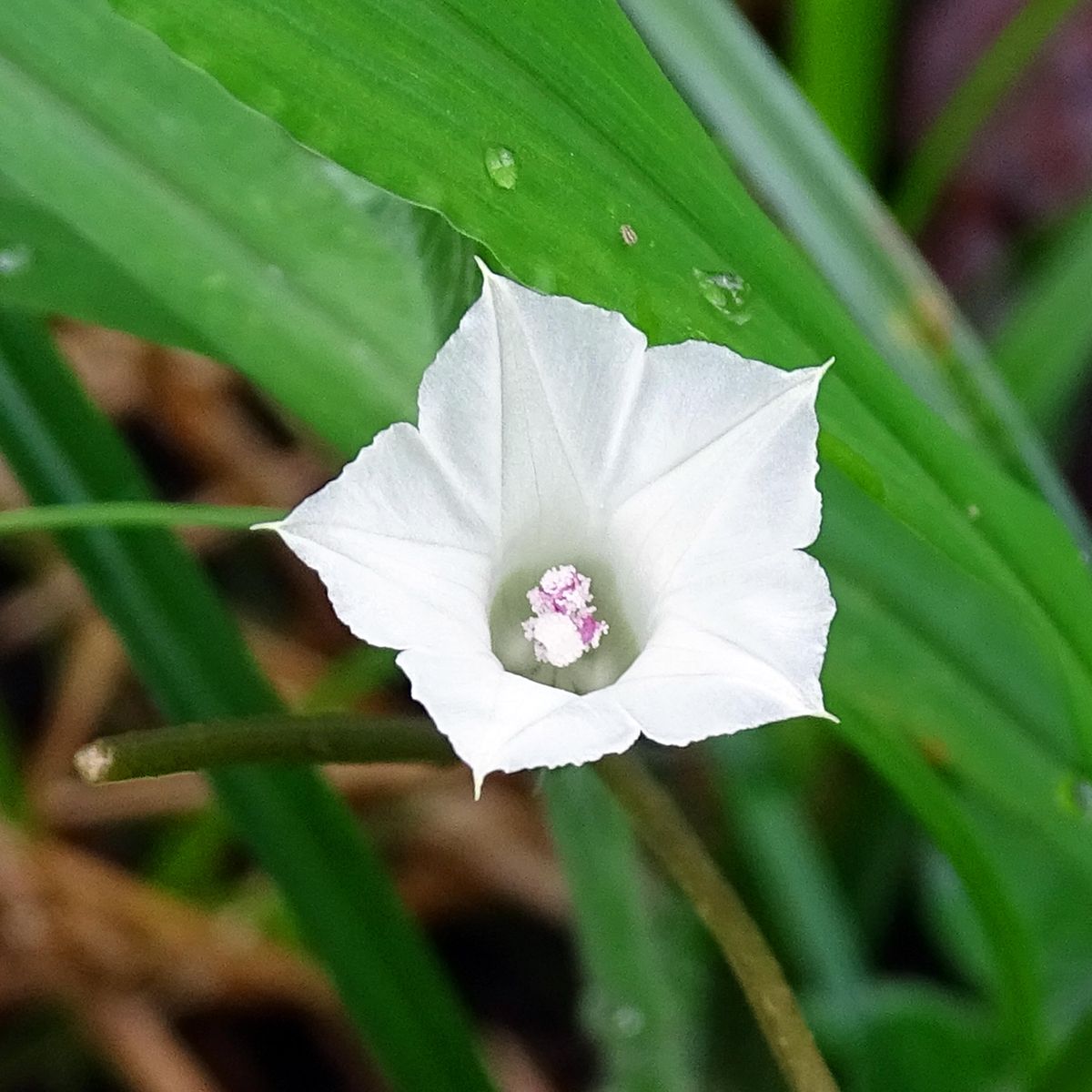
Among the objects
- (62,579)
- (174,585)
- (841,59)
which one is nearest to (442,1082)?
(174,585)

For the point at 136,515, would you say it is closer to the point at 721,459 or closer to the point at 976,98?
the point at 721,459

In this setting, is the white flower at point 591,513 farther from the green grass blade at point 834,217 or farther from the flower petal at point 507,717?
the green grass blade at point 834,217

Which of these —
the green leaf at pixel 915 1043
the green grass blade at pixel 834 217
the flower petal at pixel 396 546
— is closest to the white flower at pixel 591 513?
the flower petal at pixel 396 546

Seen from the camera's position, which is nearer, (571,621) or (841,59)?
(571,621)

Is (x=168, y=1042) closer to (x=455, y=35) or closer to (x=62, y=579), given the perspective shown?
(x=62, y=579)

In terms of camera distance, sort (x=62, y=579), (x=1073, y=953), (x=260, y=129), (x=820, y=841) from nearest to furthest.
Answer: (x=260, y=129)
(x=1073, y=953)
(x=820, y=841)
(x=62, y=579)

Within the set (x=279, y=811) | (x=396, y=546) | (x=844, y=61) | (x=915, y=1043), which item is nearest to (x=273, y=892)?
(x=279, y=811)

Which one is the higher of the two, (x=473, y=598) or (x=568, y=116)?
(x=568, y=116)
